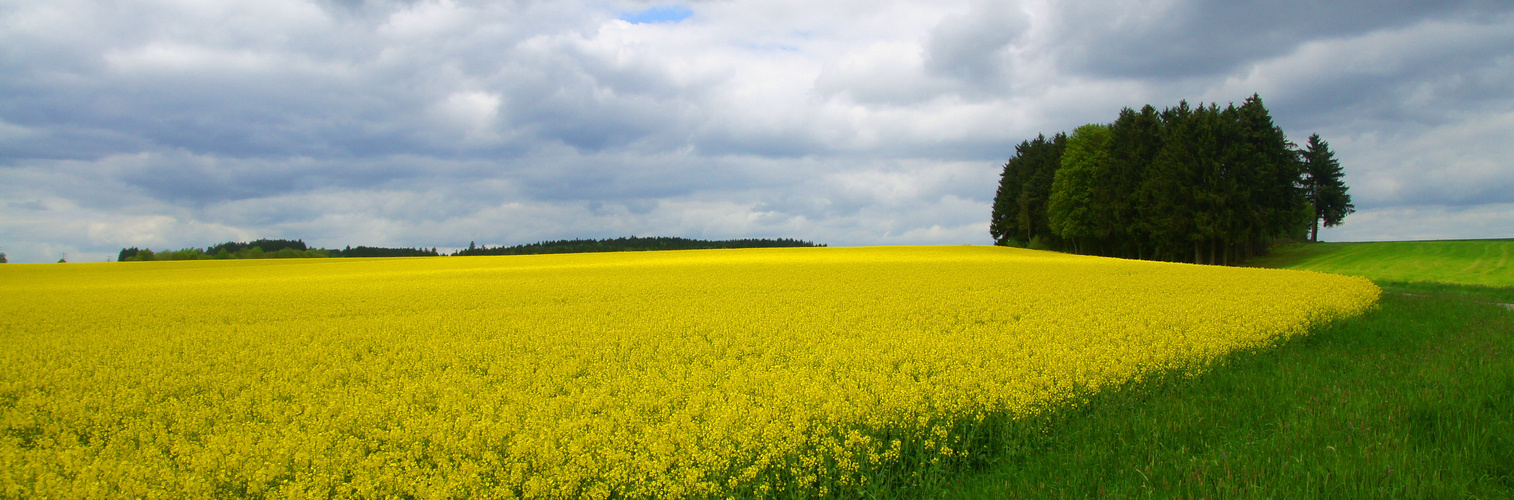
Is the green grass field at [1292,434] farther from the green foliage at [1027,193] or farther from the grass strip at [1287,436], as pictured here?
the green foliage at [1027,193]

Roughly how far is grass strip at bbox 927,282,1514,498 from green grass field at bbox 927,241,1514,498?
15 mm

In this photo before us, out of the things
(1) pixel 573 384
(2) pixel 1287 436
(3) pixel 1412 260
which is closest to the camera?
(2) pixel 1287 436

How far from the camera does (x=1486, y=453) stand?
4.96 m

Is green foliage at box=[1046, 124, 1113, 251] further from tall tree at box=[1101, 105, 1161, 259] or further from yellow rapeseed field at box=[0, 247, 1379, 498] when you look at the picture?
yellow rapeseed field at box=[0, 247, 1379, 498]

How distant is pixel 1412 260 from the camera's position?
122ft

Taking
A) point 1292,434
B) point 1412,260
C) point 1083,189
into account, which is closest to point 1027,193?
point 1083,189

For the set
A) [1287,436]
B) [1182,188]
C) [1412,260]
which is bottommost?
[1287,436]

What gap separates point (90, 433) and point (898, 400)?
8.17m

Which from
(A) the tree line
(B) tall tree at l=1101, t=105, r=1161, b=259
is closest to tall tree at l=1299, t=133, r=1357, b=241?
(A) the tree line

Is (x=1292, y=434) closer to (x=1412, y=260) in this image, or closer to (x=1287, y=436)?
(x=1287, y=436)

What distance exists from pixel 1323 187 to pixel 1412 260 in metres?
22.3

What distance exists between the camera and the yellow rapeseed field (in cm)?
528

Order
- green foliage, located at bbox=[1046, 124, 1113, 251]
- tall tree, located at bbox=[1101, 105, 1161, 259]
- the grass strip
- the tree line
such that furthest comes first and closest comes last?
1. green foliage, located at bbox=[1046, 124, 1113, 251]
2. tall tree, located at bbox=[1101, 105, 1161, 259]
3. the tree line
4. the grass strip

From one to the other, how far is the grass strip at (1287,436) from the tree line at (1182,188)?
35258 mm
